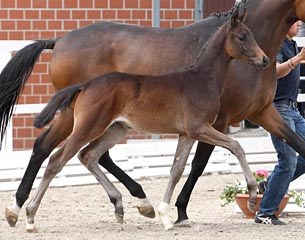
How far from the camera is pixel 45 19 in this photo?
49.0 ft

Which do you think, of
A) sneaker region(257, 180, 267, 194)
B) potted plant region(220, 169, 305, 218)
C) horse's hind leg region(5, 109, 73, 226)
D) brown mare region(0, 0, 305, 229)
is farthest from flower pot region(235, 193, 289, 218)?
horse's hind leg region(5, 109, 73, 226)

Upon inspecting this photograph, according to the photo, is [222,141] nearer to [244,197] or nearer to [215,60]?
[215,60]

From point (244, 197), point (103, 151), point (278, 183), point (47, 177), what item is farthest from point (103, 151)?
point (278, 183)

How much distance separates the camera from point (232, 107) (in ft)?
30.5

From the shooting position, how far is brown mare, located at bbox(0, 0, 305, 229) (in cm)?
926

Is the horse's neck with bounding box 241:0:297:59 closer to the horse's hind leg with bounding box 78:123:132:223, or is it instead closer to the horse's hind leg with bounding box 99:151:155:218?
the horse's hind leg with bounding box 78:123:132:223

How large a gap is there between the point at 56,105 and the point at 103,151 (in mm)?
789

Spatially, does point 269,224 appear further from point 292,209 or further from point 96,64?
point 96,64

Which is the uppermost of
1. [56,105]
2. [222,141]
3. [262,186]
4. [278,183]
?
[56,105]

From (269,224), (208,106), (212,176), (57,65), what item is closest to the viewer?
(208,106)

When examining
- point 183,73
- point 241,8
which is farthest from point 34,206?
point 241,8

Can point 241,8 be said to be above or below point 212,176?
above

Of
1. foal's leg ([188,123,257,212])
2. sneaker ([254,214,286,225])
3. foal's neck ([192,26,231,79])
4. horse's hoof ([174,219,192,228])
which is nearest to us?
foal's leg ([188,123,257,212])

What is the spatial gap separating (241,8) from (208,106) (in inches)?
42.0
